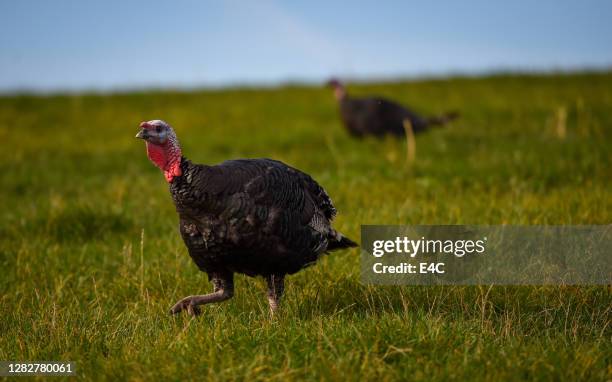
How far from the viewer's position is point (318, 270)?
18.5ft

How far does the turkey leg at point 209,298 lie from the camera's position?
4621 mm

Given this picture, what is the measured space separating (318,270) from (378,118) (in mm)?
7319

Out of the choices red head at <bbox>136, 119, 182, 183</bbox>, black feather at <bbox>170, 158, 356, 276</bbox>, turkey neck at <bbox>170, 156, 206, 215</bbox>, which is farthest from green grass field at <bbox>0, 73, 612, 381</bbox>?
Result: red head at <bbox>136, 119, 182, 183</bbox>

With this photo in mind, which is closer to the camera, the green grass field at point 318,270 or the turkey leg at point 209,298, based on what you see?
Result: the green grass field at point 318,270

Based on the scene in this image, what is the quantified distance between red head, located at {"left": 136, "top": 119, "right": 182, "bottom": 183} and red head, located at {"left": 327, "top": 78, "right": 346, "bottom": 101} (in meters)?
9.42

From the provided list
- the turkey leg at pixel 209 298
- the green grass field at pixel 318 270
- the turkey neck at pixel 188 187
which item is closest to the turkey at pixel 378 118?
A: the green grass field at pixel 318 270

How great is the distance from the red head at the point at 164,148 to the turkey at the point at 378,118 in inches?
328

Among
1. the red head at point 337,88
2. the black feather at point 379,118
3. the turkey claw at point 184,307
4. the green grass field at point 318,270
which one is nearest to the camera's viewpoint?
the green grass field at point 318,270

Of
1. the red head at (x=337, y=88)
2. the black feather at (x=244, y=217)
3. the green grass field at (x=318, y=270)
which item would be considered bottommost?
the green grass field at (x=318, y=270)

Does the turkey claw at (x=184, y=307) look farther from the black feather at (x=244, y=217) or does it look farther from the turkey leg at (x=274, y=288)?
the turkey leg at (x=274, y=288)

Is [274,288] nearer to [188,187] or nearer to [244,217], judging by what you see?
[244,217]

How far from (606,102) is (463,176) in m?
8.19

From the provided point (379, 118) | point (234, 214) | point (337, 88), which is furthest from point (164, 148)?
point (337, 88)

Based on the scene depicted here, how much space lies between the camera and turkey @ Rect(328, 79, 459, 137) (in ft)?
41.3
